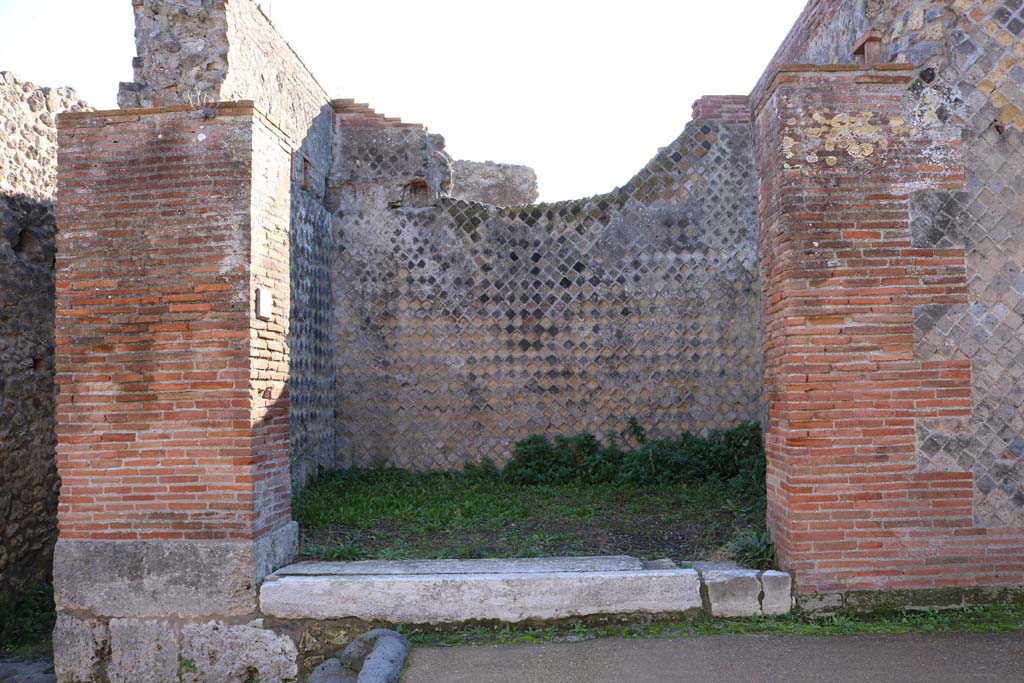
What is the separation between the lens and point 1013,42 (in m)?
4.34

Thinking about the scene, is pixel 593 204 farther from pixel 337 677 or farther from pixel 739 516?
pixel 337 677

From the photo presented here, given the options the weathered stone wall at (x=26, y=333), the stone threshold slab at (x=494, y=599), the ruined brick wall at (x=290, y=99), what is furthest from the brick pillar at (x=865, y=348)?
the weathered stone wall at (x=26, y=333)

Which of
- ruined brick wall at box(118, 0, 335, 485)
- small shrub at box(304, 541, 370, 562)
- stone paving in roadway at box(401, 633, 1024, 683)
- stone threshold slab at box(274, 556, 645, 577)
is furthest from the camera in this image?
ruined brick wall at box(118, 0, 335, 485)

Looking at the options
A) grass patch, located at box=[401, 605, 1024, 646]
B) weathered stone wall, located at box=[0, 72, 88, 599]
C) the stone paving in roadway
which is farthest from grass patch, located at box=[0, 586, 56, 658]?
the stone paving in roadway

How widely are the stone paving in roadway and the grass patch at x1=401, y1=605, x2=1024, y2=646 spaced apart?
0.23 feet

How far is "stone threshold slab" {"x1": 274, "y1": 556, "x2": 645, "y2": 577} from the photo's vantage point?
4.47m

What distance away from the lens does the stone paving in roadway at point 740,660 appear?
3.56 metres

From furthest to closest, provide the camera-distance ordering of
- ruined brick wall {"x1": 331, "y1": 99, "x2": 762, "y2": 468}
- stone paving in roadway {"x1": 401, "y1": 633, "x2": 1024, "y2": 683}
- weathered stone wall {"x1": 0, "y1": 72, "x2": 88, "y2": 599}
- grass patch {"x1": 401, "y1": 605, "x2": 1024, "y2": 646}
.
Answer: ruined brick wall {"x1": 331, "y1": 99, "x2": 762, "y2": 468} → weathered stone wall {"x1": 0, "y1": 72, "x2": 88, "y2": 599} → grass patch {"x1": 401, "y1": 605, "x2": 1024, "y2": 646} → stone paving in roadway {"x1": 401, "y1": 633, "x2": 1024, "y2": 683}

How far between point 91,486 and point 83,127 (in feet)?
7.09

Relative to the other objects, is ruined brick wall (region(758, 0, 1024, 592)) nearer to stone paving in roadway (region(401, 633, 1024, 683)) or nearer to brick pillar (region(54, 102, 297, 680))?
stone paving in roadway (region(401, 633, 1024, 683))

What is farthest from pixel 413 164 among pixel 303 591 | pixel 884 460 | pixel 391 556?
pixel 884 460

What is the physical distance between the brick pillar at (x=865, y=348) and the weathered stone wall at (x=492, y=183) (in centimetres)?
999

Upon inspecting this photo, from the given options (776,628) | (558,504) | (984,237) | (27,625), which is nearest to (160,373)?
(27,625)

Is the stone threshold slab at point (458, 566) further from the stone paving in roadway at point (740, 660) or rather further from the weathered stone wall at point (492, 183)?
the weathered stone wall at point (492, 183)
